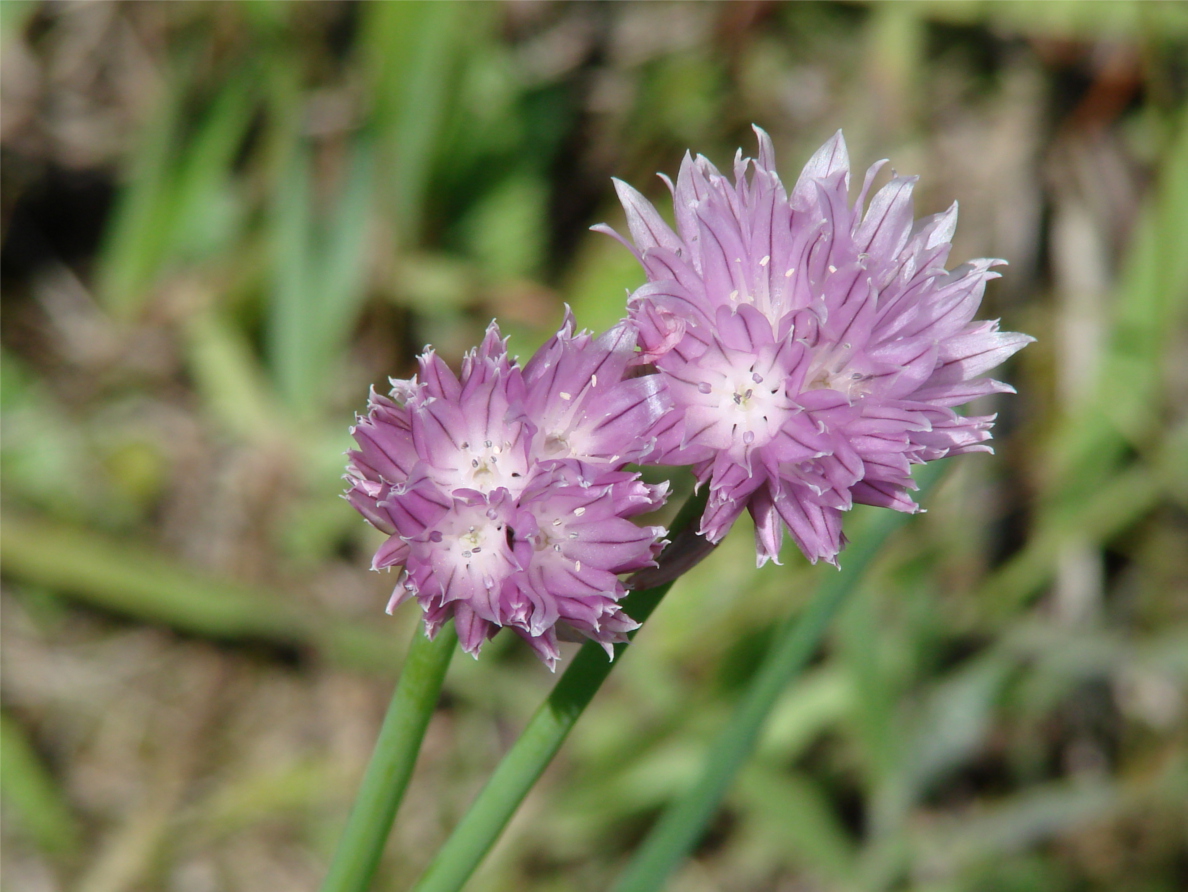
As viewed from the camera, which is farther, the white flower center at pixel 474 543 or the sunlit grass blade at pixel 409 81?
the sunlit grass blade at pixel 409 81

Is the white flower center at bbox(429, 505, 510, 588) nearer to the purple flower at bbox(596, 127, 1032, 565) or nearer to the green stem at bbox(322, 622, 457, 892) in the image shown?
the green stem at bbox(322, 622, 457, 892)

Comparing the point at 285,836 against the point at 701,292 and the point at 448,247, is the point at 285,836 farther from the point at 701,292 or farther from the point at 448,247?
the point at 701,292

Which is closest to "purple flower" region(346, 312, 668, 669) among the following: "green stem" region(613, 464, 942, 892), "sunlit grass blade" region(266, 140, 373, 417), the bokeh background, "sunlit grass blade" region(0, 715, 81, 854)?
"green stem" region(613, 464, 942, 892)

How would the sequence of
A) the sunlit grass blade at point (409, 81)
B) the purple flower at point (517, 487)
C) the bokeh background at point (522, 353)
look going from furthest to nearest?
the sunlit grass blade at point (409, 81) < the bokeh background at point (522, 353) < the purple flower at point (517, 487)

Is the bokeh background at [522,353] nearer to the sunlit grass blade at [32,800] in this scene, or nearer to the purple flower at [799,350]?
Answer: the sunlit grass blade at [32,800]

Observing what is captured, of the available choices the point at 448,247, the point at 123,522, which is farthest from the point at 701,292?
the point at 123,522

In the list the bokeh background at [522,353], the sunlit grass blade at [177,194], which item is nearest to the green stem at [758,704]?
the bokeh background at [522,353]
